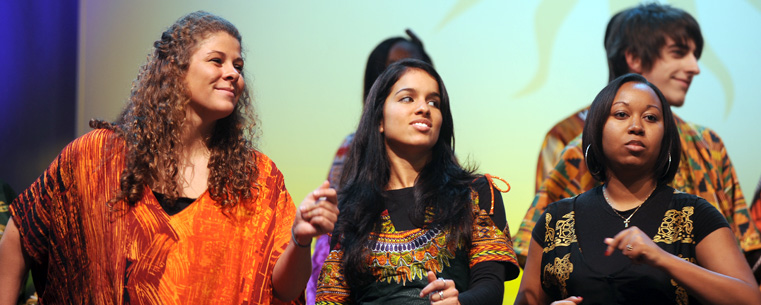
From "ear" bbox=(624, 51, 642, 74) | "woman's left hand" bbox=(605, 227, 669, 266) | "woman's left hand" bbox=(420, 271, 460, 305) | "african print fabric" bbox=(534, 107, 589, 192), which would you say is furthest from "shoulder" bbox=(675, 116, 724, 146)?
"woman's left hand" bbox=(420, 271, 460, 305)

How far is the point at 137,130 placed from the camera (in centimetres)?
198

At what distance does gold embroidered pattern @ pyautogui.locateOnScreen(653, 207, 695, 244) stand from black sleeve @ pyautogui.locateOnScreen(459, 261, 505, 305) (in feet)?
1.35

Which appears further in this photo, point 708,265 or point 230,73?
point 230,73

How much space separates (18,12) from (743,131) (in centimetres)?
316

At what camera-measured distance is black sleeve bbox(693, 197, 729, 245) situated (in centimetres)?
179

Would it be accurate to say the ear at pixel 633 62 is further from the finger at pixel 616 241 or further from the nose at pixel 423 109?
the finger at pixel 616 241

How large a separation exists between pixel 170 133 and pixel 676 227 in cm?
132

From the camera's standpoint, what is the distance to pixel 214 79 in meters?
1.96

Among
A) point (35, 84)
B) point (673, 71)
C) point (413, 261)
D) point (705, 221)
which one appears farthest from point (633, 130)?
point (35, 84)

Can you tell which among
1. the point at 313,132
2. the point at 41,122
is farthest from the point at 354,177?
the point at 41,122

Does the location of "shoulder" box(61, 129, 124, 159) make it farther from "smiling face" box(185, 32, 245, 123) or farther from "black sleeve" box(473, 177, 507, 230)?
"black sleeve" box(473, 177, 507, 230)

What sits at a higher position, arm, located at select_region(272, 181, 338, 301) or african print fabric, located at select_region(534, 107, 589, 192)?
african print fabric, located at select_region(534, 107, 589, 192)

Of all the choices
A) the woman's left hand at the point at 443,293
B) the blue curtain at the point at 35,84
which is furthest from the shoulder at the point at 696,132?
the blue curtain at the point at 35,84

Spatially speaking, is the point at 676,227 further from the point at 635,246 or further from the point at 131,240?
the point at 131,240
